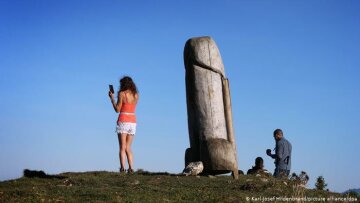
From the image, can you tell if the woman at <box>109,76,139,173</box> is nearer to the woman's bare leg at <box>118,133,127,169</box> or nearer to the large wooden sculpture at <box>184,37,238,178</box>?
the woman's bare leg at <box>118,133,127,169</box>

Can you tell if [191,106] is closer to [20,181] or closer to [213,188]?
[213,188]

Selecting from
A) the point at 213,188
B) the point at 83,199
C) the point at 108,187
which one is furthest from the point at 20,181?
the point at 213,188

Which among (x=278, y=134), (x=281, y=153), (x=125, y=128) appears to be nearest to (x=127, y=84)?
(x=125, y=128)

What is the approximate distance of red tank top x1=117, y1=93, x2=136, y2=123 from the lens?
1489 cm

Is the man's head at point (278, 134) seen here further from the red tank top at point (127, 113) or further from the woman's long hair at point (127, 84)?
the woman's long hair at point (127, 84)

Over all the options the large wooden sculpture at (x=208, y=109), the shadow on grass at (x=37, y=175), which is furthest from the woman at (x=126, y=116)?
the shadow on grass at (x=37, y=175)

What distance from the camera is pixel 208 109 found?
47.1ft

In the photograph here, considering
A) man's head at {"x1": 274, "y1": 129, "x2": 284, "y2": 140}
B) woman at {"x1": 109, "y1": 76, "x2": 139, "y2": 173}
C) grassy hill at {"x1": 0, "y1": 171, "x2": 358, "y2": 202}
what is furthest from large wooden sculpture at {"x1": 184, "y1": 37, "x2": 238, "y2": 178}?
man's head at {"x1": 274, "y1": 129, "x2": 284, "y2": 140}

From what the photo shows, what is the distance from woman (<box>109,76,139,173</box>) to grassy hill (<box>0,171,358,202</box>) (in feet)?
3.00

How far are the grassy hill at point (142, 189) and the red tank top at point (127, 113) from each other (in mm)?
1688

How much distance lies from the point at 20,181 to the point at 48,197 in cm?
323

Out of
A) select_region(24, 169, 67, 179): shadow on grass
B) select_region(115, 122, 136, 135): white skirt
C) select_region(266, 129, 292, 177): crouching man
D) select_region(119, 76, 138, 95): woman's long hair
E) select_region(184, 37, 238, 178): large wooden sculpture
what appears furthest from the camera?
select_region(266, 129, 292, 177): crouching man

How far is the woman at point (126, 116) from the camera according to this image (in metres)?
14.8

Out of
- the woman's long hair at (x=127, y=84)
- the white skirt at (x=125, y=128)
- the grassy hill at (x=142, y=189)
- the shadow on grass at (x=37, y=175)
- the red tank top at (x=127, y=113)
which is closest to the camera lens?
the grassy hill at (x=142, y=189)
